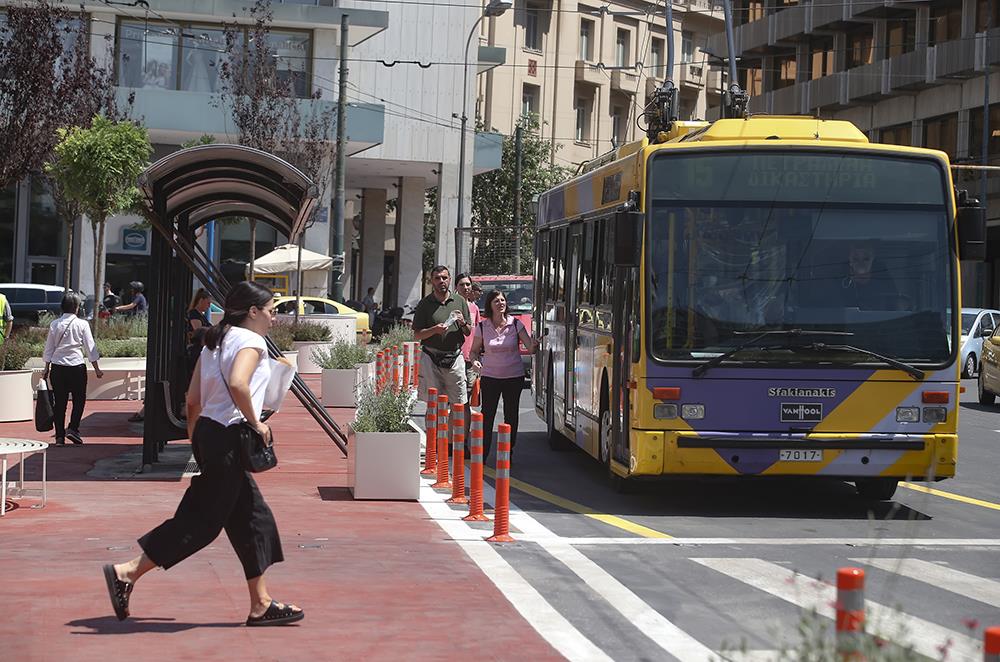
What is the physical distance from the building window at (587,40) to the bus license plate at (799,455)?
6459 centimetres

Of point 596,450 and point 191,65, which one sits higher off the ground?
point 191,65

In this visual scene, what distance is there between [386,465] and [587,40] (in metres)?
65.1

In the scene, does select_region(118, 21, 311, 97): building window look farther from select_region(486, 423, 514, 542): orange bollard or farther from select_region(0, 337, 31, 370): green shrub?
select_region(486, 423, 514, 542): orange bollard

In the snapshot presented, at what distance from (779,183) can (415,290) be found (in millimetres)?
43950

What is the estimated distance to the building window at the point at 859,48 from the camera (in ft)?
196

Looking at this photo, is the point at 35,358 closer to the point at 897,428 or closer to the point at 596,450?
the point at 596,450

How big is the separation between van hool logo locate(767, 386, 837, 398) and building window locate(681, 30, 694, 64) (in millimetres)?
70477

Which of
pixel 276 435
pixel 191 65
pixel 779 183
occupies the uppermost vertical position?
pixel 191 65

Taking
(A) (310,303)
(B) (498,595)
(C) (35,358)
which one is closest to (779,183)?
(B) (498,595)

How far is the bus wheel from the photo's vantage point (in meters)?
14.0

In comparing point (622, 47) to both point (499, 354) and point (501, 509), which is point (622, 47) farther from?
point (501, 509)

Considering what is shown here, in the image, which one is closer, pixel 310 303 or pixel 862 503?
pixel 862 503

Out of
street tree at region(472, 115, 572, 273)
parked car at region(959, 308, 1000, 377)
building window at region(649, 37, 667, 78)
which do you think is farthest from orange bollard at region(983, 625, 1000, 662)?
building window at region(649, 37, 667, 78)

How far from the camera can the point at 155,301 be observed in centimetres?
1490
